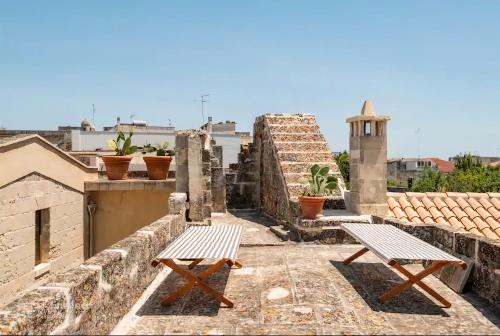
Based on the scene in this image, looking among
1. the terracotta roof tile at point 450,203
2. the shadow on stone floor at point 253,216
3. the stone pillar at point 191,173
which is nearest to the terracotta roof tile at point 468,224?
the terracotta roof tile at point 450,203

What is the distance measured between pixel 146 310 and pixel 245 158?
322 inches

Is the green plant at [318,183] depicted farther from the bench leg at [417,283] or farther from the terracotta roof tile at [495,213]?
the bench leg at [417,283]

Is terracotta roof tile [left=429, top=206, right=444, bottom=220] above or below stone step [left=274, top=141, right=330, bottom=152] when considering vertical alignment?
below

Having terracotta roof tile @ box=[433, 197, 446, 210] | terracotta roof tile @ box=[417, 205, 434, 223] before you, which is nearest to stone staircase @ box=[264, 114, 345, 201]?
terracotta roof tile @ box=[417, 205, 434, 223]

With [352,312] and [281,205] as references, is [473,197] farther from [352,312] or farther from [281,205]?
[352,312]

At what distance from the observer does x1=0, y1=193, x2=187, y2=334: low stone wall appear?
7.96 feet

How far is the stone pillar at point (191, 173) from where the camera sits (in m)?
7.76

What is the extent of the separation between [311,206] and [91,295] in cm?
456

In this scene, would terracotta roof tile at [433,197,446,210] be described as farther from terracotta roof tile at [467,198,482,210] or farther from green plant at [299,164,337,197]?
green plant at [299,164,337,197]

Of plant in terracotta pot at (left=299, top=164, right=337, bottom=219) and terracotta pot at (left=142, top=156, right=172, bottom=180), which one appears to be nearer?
plant in terracotta pot at (left=299, top=164, right=337, bottom=219)

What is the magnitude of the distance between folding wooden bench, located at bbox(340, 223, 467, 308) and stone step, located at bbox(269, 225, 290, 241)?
76.7 inches

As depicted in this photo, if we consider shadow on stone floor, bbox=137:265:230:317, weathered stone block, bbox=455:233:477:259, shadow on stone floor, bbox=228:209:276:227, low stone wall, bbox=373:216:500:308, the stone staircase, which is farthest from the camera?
shadow on stone floor, bbox=228:209:276:227

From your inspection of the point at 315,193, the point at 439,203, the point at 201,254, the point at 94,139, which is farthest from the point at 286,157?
the point at 94,139

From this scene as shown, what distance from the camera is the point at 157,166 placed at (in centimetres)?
934
